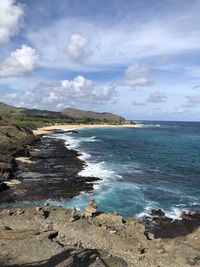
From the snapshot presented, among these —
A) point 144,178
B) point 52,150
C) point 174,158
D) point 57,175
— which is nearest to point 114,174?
point 144,178

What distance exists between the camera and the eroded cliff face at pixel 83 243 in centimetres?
2426

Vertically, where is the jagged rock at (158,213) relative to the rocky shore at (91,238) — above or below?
below

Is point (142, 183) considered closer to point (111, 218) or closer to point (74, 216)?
point (111, 218)

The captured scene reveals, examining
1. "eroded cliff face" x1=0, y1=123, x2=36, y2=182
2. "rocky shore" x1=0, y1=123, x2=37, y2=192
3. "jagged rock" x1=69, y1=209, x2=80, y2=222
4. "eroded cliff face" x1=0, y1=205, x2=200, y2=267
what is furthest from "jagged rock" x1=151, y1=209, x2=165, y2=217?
"eroded cliff face" x1=0, y1=123, x2=36, y2=182

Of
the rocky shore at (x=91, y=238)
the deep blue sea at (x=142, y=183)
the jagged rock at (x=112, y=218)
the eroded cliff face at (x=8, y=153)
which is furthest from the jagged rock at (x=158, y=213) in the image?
the eroded cliff face at (x=8, y=153)

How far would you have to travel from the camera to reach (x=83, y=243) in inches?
1063

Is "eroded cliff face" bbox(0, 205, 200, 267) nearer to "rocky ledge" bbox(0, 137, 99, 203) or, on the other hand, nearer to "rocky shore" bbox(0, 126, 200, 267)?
"rocky shore" bbox(0, 126, 200, 267)

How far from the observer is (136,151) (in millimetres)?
99938

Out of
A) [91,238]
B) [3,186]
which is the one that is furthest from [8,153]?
[91,238]

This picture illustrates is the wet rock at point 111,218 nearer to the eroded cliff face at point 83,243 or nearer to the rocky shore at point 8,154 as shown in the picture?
the eroded cliff face at point 83,243

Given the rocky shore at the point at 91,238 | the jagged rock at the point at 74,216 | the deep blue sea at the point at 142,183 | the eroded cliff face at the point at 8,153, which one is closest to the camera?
the rocky shore at the point at 91,238

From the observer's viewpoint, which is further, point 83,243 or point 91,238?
point 91,238

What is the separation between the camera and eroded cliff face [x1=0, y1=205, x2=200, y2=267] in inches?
955

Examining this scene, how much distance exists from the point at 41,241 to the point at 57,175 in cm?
3447
